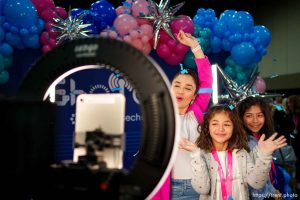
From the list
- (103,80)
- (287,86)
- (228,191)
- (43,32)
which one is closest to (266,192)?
(228,191)

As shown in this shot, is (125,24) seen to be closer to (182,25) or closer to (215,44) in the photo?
(182,25)

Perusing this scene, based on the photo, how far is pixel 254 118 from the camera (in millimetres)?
2438

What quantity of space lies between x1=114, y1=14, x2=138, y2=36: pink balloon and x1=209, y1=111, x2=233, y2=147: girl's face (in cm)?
162

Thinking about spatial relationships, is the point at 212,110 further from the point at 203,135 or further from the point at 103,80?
the point at 103,80

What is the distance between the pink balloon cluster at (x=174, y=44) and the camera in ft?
10.9

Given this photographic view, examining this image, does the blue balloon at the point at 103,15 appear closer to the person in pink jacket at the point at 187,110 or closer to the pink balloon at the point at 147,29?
the pink balloon at the point at 147,29

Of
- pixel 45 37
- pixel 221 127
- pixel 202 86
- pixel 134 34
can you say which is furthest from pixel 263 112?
pixel 45 37

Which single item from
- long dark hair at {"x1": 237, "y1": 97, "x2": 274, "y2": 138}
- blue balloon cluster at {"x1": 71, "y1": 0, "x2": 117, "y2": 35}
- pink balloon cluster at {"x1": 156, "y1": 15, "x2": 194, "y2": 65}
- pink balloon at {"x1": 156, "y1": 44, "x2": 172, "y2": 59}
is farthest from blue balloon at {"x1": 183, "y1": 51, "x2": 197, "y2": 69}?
long dark hair at {"x1": 237, "y1": 97, "x2": 274, "y2": 138}

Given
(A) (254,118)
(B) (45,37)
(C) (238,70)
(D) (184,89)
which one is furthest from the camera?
(C) (238,70)

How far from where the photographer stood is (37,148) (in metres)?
0.76

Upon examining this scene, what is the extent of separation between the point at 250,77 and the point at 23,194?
308cm

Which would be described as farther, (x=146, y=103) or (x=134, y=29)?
(x=134, y=29)

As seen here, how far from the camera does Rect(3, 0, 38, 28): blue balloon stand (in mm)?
3064

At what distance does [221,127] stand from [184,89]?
407 mm
